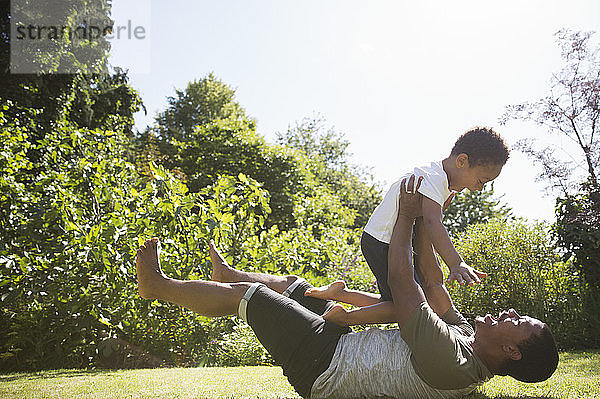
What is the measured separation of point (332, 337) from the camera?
2.20 m

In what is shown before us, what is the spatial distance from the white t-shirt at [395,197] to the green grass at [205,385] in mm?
1015

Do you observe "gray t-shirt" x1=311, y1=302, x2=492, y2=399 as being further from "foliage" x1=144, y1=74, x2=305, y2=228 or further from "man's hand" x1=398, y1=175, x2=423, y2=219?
"foliage" x1=144, y1=74, x2=305, y2=228

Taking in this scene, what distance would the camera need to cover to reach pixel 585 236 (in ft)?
21.8

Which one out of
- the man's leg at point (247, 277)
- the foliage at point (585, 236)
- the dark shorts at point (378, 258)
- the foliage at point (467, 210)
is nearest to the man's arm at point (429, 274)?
the dark shorts at point (378, 258)

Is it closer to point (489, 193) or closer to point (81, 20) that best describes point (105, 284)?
point (81, 20)

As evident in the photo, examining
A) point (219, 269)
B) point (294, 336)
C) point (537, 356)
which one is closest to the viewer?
point (537, 356)

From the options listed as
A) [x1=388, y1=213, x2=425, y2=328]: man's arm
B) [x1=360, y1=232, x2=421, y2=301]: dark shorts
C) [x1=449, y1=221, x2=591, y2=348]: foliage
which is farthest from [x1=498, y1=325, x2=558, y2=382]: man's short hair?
[x1=449, y1=221, x2=591, y2=348]: foliage

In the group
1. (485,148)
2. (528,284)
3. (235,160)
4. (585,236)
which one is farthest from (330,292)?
(235,160)

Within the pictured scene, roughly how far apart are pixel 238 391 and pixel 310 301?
2.66 ft

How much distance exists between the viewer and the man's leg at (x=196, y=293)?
2.23 meters

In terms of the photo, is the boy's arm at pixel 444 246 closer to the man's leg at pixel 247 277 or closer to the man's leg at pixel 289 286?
the man's leg at pixel 289 286

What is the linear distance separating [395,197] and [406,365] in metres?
1.02

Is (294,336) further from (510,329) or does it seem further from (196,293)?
A: (510,329)

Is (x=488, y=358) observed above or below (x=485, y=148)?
below
